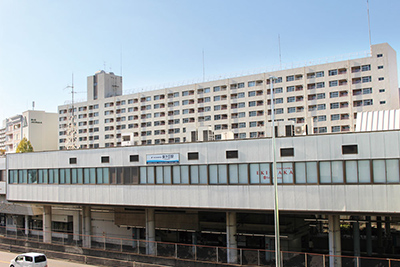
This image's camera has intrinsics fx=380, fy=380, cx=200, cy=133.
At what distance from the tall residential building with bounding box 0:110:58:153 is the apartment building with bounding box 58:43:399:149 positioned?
5.82 metres

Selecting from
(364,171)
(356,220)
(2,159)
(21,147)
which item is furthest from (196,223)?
(21,147)

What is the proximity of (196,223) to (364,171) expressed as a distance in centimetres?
1645

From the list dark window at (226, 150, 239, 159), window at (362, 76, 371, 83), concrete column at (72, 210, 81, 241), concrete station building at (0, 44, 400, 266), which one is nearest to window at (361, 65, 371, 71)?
window at (362, 76, 371, 83)

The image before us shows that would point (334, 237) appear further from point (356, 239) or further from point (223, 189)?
point (223, 189)

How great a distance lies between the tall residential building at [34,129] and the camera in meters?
113

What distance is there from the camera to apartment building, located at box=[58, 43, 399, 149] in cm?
7350

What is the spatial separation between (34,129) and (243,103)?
217 feet

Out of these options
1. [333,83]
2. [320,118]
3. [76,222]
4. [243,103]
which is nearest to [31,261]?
[76,222]

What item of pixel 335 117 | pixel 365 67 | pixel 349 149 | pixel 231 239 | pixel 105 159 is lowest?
pixel 231 239

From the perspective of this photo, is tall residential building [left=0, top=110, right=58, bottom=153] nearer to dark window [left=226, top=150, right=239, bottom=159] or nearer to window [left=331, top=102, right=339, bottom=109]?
window [left=331, top=102, right=339, bottom=109]

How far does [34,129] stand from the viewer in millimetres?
114625

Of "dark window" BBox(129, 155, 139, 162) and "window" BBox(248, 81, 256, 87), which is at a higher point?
"window" BBox(248, 81, 256, 87)

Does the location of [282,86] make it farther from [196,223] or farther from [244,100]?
[196,223]

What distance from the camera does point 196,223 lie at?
34.8m
